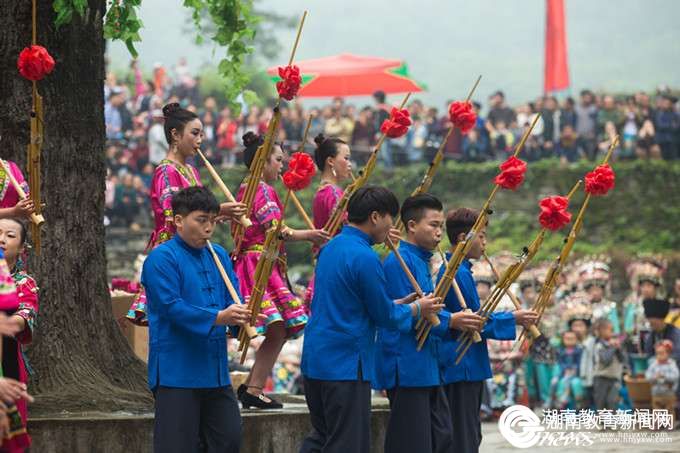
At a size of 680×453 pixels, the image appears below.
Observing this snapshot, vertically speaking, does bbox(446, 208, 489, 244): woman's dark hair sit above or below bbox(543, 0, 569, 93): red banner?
below

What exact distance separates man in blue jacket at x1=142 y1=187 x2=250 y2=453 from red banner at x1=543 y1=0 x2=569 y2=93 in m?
23.5

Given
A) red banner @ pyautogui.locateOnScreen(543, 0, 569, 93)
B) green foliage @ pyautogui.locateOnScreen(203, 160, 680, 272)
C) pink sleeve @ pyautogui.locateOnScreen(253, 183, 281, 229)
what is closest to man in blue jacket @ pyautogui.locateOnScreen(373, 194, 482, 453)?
pink sleeve @ pyautogui.locateOnScreen(253, 183, 281, 229)

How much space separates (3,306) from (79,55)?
3.44m

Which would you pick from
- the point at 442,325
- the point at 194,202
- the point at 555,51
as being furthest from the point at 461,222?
the point at 555,51

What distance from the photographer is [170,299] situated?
6.53m

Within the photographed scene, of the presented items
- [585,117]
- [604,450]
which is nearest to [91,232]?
[604,450]

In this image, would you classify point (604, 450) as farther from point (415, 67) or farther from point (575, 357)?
point (415, 67)

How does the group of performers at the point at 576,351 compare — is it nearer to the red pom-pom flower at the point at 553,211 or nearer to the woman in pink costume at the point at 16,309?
the red pom-pom flower at the point at 553,211

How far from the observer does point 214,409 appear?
6.77 meters

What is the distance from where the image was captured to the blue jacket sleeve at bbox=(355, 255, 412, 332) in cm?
680

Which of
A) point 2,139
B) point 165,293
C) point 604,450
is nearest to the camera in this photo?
point 165,293

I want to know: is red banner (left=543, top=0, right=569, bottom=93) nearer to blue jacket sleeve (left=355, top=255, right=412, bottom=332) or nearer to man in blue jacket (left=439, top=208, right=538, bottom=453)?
man in blue jacket (left=439, top=208, right=538, bottom=453)

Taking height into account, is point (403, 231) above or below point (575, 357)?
above

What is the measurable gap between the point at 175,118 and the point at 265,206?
78 cm
